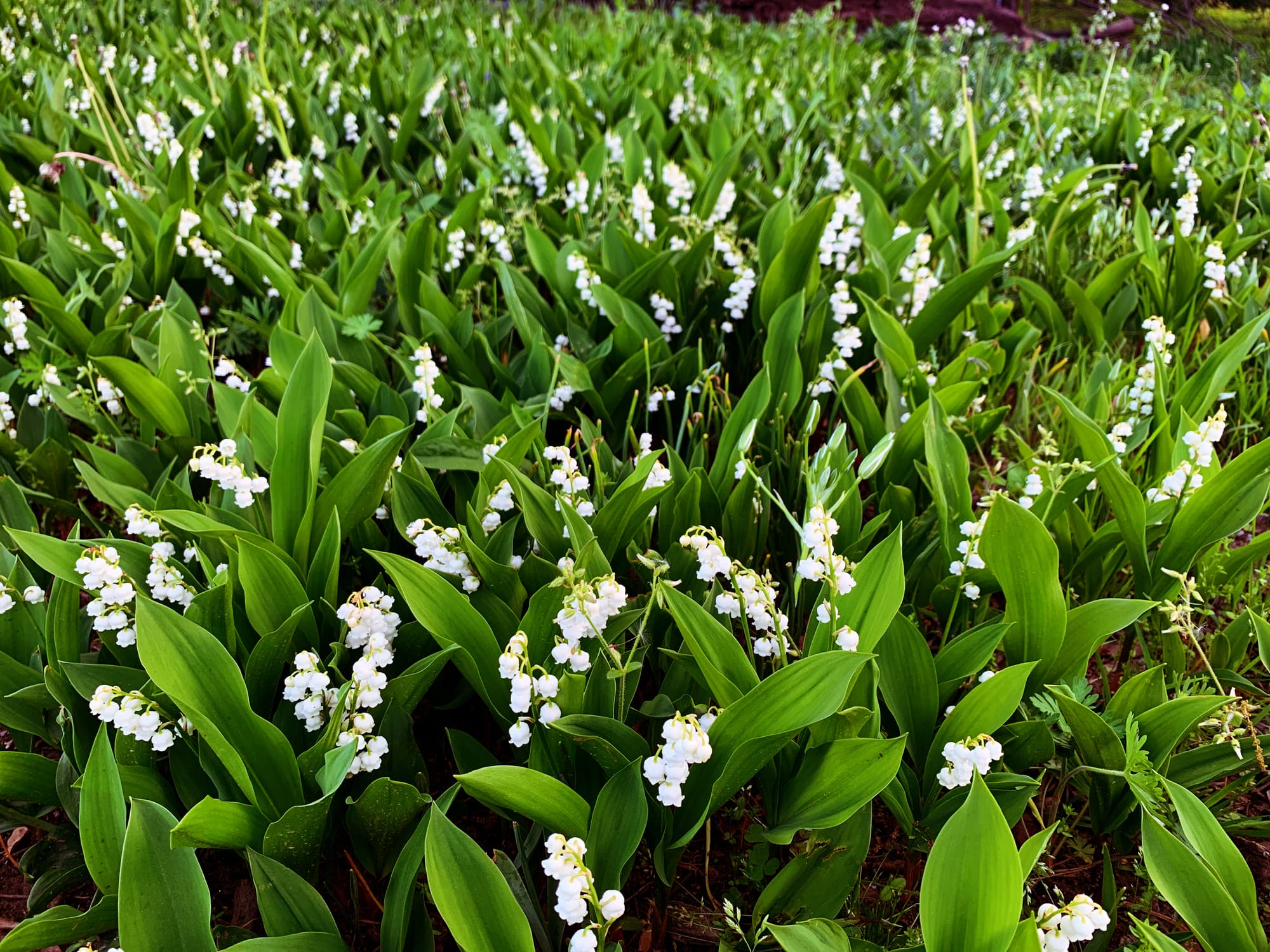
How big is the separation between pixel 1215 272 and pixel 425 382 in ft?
7.19

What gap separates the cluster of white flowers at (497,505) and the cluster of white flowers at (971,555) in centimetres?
82

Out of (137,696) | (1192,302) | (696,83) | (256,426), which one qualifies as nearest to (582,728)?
(137,696)

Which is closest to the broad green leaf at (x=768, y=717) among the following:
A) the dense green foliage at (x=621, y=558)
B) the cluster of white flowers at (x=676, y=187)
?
the dense green foliage at (x=621, y=558)

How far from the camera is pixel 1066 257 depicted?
2.96 meters

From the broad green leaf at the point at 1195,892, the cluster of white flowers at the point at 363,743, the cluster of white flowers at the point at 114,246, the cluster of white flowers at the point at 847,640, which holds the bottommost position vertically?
the cluster of white flowers at the point at 363,743

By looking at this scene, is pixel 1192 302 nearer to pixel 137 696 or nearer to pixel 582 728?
pixel 582 728

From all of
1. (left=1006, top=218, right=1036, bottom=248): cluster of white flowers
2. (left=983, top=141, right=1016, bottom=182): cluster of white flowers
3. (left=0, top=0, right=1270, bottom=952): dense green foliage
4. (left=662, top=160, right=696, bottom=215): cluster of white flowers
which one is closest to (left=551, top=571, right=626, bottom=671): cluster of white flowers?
(left=0, top=0, right=1270, bottom=952): dense green foliage

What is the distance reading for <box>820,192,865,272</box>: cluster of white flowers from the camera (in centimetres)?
248

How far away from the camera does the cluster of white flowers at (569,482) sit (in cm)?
158

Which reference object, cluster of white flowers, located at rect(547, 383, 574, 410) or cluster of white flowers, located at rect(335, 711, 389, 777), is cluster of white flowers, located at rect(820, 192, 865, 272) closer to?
cluster of white flowers, located at rect(547, 383, 574, 410)

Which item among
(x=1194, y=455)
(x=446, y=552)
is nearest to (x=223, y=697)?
(x=446, y=552)

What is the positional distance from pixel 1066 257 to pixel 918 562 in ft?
5.71

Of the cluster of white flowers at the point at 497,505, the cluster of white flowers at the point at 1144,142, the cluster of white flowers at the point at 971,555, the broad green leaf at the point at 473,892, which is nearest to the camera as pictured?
the broad green leaf at the point at 473,892

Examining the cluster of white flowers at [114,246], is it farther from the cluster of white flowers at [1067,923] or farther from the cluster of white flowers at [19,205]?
the cluster of white flowers at [1067,923]
